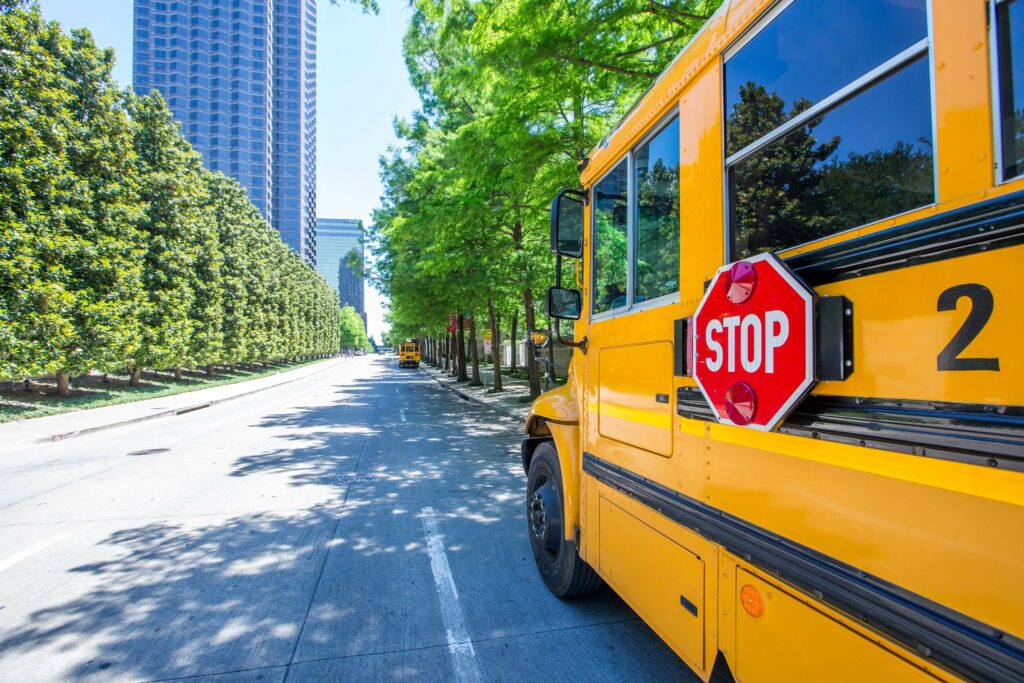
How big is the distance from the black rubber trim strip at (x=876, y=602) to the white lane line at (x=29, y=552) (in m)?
5.44

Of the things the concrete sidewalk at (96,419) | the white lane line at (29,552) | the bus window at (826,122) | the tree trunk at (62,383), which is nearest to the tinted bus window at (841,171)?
the bus window at (826,122)

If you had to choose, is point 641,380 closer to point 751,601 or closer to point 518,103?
point 751,601

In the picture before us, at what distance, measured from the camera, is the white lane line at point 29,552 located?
434 centimetres

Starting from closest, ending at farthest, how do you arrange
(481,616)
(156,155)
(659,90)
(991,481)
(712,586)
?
(991,481) < (712,586) < (659,90) < (481,616) < (156,155)

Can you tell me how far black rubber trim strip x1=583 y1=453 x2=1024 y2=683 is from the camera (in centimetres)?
110

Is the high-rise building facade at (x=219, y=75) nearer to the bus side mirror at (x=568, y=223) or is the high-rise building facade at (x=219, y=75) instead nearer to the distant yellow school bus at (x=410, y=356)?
the distant yellow school bus at (x=410, y=356)

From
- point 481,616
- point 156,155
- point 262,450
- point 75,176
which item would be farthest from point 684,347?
point 156,155

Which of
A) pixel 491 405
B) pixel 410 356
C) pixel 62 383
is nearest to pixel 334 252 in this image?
pixel 410 356

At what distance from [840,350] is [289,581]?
4071 mm

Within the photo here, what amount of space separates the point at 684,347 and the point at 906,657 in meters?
1.20

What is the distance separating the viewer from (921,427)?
1.26 metres

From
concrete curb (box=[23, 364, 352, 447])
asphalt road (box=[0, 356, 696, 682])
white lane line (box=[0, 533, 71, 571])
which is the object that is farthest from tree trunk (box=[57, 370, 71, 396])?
white lane line (box=[0, 533, 71, 571])

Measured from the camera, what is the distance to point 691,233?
7.32 feet

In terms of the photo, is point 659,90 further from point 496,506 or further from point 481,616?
point 496,506
